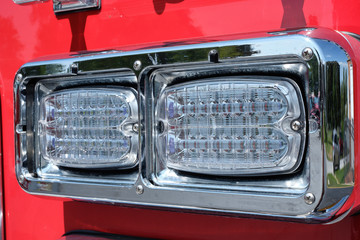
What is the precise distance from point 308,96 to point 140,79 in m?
0.35

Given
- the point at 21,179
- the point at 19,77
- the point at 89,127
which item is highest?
the point at 19,77

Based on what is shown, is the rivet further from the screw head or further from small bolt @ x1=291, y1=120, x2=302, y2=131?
small bolt @ x1=291, y1=120, x2=302, y2=131

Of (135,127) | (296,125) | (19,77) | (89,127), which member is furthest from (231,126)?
(19,77)

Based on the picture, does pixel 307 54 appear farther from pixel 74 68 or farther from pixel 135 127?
pixel 74 68

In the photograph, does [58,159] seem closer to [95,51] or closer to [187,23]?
[95,51]

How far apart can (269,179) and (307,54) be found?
242mm

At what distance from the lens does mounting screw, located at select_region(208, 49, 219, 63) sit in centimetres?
88

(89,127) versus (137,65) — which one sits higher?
(137,65)

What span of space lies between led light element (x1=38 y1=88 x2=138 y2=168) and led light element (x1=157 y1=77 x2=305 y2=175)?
9 centimetres

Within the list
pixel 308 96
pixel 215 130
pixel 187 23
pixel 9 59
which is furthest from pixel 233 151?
pixel 9 59

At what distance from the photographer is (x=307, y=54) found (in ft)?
2.64

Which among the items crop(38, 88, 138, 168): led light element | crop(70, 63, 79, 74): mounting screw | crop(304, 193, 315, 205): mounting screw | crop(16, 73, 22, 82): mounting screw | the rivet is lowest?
the rivet

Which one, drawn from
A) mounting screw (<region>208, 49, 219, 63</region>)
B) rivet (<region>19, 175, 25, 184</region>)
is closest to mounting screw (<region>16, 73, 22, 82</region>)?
Result: rivet (<region>19, 175, 25, 184</region>)

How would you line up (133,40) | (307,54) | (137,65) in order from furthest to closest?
1. (133,40)
2. (137,65)
3. (307,54)
